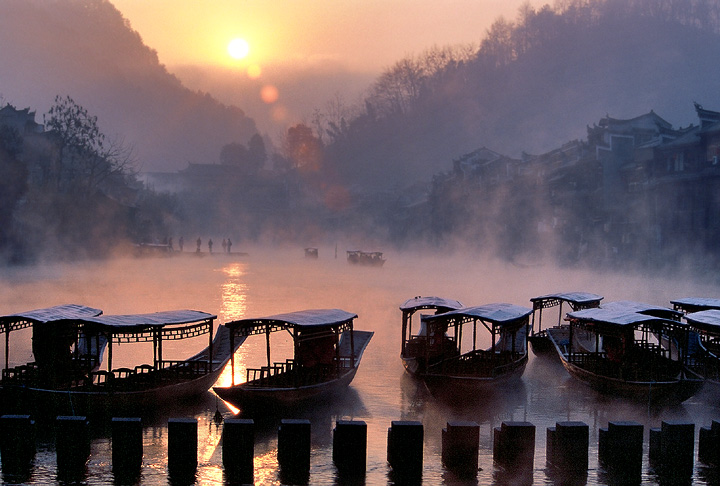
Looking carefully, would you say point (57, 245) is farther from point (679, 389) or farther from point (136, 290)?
point (679, 389)

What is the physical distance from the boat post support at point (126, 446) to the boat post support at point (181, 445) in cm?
46

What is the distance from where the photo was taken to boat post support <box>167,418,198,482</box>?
10.8 metres

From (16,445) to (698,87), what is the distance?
69197mm

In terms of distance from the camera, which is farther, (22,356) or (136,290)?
(136,290)

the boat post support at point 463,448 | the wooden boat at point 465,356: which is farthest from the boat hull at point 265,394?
the boat post support at point 463,448

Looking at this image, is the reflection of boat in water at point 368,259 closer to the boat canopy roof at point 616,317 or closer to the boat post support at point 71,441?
the boat canopy roof at point 616,317

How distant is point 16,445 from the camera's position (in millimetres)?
11156

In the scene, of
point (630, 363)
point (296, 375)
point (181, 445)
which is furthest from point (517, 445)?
point (630, 363)

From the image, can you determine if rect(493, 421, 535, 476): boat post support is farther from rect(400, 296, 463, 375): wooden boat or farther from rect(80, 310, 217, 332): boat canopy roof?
rect(80, 310, 217, 332): boat canopy roof

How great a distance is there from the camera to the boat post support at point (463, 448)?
438 inches

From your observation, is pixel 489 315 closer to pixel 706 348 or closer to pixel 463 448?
pixel 706 348

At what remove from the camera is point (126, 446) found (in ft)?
35.7

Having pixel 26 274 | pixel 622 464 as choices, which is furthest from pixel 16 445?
pixel 26 274

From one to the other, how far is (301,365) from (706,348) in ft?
30.5
